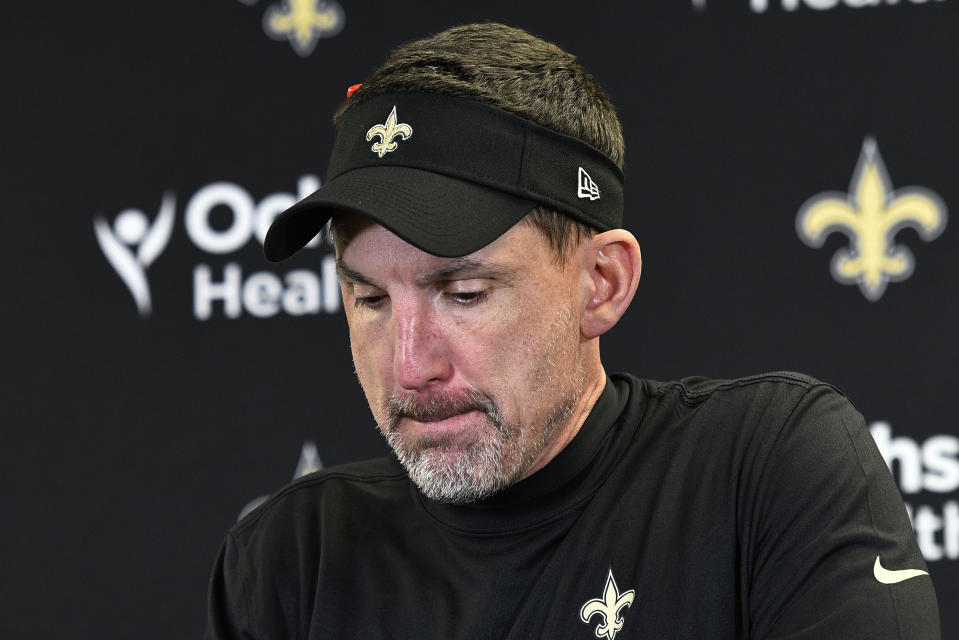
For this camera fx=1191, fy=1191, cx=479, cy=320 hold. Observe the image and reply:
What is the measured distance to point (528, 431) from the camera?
4.25 ft

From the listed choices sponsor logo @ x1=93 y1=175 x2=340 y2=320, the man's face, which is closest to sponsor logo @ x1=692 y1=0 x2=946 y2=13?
sponsor logo @ x1=93 y1=175 x2=340 y2=320

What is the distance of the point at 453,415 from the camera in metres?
1.25

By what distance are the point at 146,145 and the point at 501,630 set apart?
138 centimetres

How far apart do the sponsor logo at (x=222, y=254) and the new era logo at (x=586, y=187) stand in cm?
96

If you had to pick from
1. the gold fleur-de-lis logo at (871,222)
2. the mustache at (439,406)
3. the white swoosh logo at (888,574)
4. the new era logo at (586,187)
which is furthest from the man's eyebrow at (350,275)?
the gold fleur-de-lis logo at (871,222)

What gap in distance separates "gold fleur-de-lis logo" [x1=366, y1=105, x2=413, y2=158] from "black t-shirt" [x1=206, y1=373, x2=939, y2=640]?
389 mm

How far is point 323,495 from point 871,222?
1.06m

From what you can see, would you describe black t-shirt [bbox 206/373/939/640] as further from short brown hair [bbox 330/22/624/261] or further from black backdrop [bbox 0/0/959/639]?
black backdrop [bbox 0/0/959/639]

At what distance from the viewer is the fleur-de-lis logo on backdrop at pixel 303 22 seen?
7.47 feet

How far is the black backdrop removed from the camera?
80.1 inches

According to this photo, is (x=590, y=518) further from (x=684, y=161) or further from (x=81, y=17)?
(x=81, y=17)

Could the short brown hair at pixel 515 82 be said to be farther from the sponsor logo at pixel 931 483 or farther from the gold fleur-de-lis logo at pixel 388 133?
the sponsor logo at pixel 931 483

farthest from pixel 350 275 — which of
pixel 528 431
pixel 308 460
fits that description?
pixel 308 460

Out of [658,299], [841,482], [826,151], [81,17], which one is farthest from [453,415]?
[81,17]
